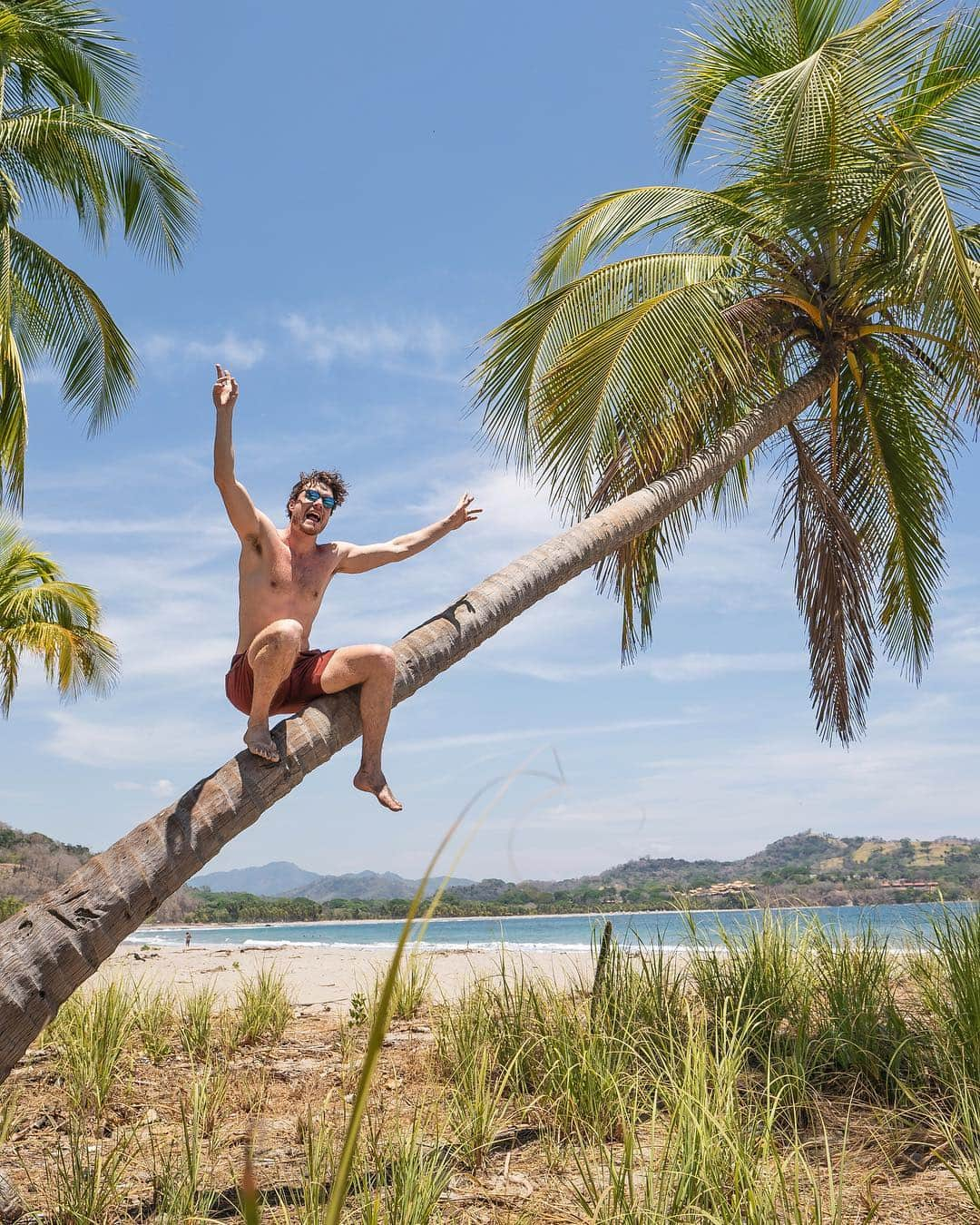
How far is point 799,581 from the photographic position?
876cm

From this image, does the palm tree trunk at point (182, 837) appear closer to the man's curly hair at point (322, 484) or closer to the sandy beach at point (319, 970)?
the man's curly hair at point (322, 484)

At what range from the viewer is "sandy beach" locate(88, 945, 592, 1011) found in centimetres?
785

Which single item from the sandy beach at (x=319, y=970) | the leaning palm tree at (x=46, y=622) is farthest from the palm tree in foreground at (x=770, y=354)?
the leaning palm tree at (x=46, y=622)

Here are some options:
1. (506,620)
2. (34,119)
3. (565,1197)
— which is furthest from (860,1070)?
(34,119)

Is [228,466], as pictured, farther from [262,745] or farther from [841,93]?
[841,93]

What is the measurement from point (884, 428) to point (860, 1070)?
5.50 m

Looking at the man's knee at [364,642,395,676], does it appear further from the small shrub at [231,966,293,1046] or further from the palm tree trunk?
the small shrub at [231,966,293,1046]

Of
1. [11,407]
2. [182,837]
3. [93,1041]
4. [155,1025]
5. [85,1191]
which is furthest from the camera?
[11,407]

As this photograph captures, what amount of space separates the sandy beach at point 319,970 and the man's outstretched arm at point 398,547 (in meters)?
3.37

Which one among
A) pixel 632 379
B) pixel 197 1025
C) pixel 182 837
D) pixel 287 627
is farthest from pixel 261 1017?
pixel 632 379

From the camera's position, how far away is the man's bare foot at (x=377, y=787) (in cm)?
399

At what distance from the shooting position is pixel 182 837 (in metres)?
3.37

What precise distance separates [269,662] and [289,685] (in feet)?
0.91

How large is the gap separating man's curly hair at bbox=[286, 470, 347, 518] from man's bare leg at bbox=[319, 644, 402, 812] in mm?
924
